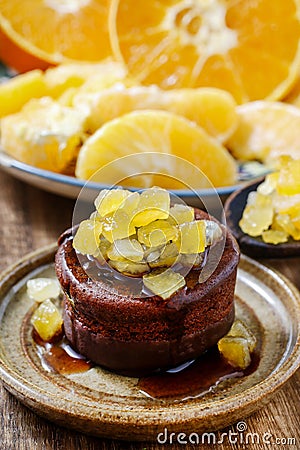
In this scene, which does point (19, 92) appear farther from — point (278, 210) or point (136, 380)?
point (136, 380)

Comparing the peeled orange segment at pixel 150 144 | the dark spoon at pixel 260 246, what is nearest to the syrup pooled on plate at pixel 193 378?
the dark spoon at pixel 260 246

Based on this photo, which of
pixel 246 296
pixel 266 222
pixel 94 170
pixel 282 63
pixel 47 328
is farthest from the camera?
pixel 282 63

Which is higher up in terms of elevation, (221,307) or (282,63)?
(221,307)

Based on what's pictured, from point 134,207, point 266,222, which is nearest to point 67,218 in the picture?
point 266,222

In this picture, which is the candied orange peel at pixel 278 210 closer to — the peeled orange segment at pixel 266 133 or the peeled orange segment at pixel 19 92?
the peeled orange segment at pixel 266 133

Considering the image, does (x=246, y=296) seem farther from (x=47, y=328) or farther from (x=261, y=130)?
(x=261, y=130)
